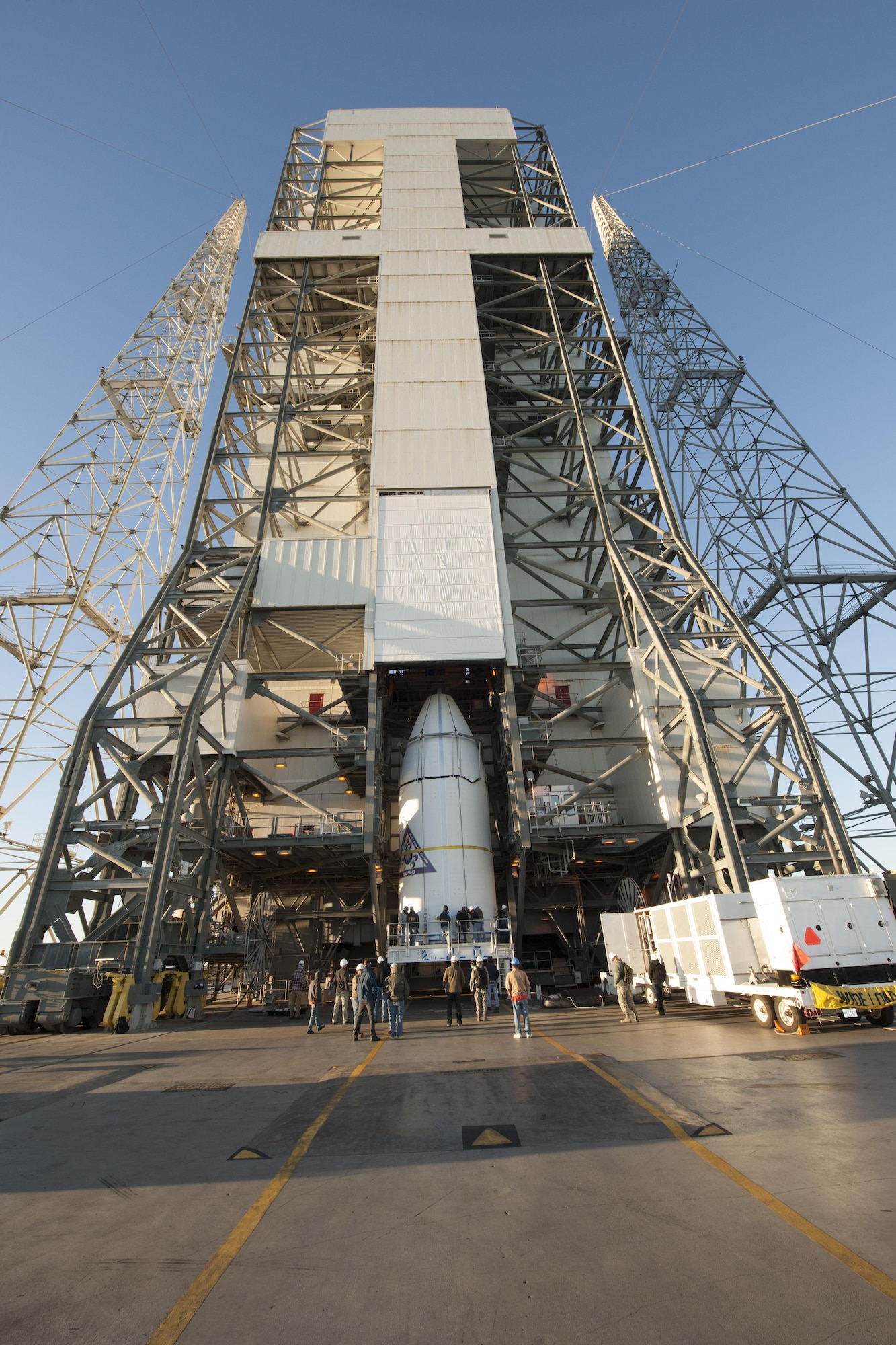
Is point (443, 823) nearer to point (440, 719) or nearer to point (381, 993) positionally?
point (440, 719)

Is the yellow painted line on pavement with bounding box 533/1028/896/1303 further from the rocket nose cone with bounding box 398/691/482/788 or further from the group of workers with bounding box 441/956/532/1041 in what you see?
the rocket nose cone with bounding box 398/691/482/788

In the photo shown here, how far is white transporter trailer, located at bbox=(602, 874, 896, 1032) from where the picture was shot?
12.1 meters

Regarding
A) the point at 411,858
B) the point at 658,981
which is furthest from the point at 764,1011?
the point at 411,858

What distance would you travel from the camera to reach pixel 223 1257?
4195 millimetres

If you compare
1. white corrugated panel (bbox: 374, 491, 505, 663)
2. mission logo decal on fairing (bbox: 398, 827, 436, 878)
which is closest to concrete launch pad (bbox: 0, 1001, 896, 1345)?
mission logo decal on fairing (bbox: 398, 827, 436, 878)

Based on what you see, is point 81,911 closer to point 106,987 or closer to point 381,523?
point 106,987

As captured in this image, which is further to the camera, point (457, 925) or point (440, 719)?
point (440, 719)

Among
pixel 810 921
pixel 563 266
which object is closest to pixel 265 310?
pixel 563 266

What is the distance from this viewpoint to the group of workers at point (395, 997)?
513 inches

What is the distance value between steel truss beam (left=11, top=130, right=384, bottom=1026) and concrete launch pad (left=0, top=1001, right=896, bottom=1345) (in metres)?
10.0

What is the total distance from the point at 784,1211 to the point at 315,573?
24.4 metres

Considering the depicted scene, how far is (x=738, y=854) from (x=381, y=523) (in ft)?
57.2

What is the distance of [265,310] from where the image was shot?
36.0 metres

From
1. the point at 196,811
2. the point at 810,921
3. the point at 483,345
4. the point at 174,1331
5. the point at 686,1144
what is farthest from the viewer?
the point at 483,345
